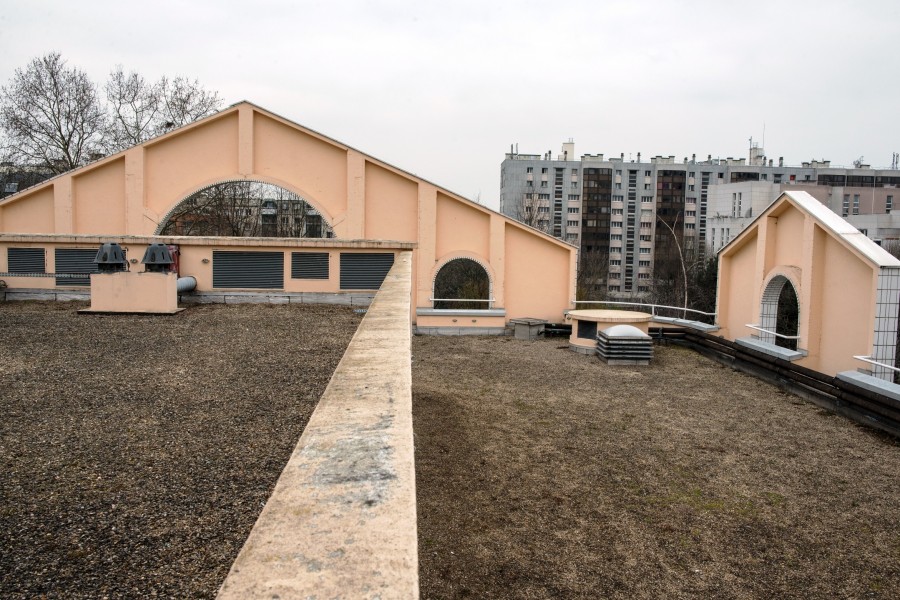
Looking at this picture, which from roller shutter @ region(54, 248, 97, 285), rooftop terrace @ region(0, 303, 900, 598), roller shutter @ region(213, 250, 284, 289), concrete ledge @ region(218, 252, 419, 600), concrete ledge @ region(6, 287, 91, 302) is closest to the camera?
concrete ledge @ region(218, 252, 419, 600)

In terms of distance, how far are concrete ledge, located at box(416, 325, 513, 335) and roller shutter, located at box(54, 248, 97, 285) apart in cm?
908

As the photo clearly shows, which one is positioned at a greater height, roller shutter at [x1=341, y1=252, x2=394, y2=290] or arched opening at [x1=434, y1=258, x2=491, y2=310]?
roller shutter at [x1=341, y1=252, x2=394, y2=290]

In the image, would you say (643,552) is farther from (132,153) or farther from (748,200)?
(748,200)

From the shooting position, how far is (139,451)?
4336 millimetres

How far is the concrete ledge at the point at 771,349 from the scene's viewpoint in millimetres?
12688

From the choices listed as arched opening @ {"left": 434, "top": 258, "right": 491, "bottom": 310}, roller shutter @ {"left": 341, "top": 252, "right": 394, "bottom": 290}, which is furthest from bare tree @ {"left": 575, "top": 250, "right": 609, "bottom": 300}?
roller shutter @ {"left": 341, "top": 252, "right": 394, "bottom": 290}

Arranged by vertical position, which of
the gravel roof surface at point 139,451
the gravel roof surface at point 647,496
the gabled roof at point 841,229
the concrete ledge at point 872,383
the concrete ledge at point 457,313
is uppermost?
the gabled roof at point 841,229

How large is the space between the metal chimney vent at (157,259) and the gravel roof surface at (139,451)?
3722 mm

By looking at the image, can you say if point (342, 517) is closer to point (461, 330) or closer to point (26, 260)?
point (26, 260)

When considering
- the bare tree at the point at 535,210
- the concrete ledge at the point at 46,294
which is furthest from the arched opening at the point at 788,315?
the bare tree at the point at 535,210

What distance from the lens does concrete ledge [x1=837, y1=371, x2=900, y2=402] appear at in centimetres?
945

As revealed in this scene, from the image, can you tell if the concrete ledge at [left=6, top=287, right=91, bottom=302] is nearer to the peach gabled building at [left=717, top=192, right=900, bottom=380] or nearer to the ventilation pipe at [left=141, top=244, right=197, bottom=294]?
the ventilation pipe at [left=141, top=244, right=197, bottom=294]

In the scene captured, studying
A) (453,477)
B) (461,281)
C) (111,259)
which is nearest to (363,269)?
(111,259)

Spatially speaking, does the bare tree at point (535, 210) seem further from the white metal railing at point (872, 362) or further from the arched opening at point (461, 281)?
the white metal railing at point (872, 362)
